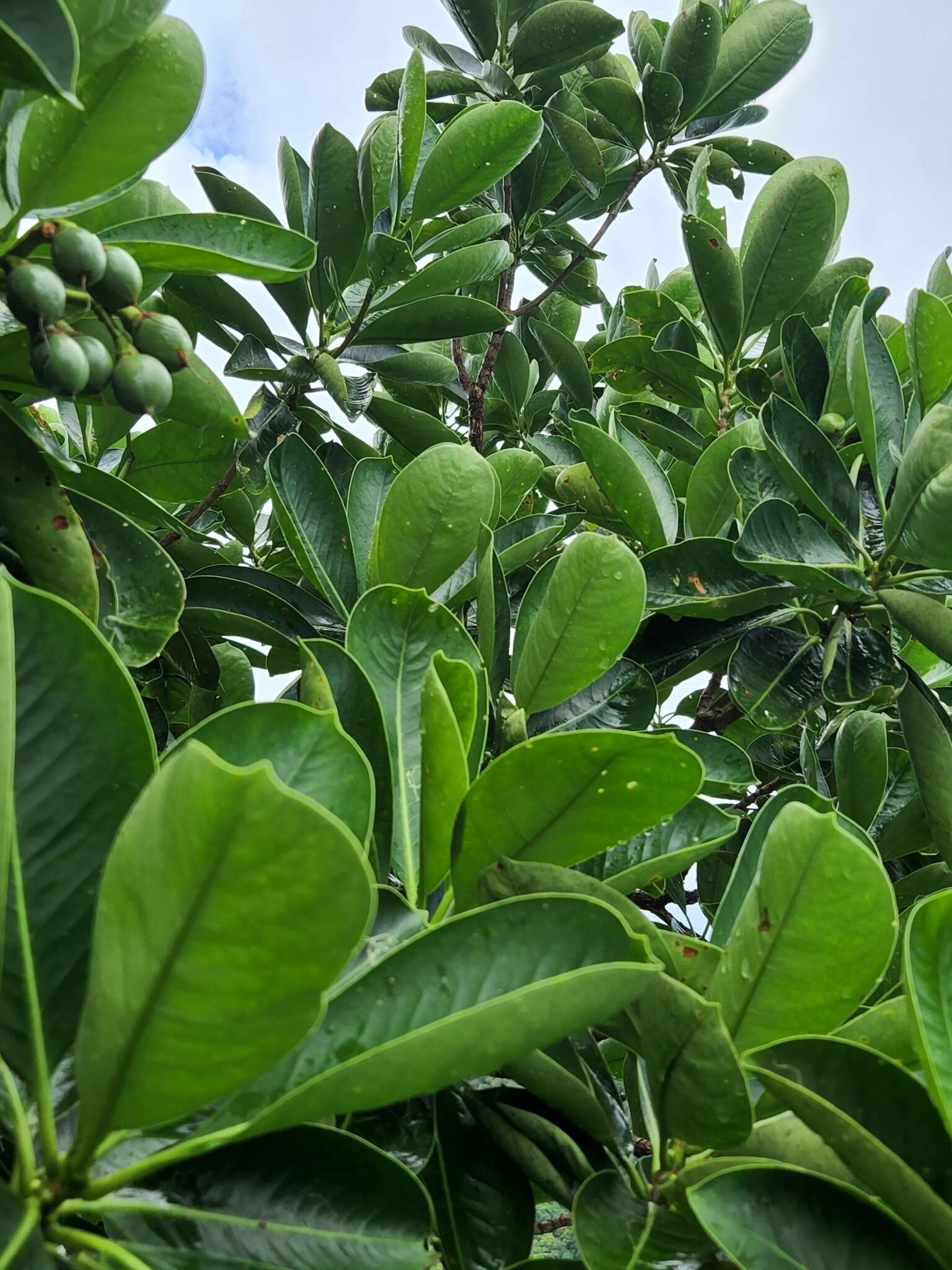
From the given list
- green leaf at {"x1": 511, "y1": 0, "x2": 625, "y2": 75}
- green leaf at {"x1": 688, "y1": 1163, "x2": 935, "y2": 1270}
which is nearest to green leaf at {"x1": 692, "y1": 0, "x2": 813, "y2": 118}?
green leaf at {"x1": 511, "y1": 0, "x2": 625, "y2": 75}

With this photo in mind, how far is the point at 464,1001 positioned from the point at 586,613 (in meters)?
0.45

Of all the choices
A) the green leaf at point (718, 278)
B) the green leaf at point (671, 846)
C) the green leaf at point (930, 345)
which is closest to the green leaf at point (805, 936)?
the green leaf at point (671, 846)

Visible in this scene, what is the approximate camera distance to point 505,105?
1378 millimetres

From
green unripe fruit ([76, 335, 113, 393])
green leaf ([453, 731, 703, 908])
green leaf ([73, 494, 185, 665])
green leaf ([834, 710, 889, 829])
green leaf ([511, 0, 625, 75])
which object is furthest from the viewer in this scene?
green leaf ([511, 0, 625, 75])

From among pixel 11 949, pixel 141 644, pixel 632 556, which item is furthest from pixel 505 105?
pixel 11 949

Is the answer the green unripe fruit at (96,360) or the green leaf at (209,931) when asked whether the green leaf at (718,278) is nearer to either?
the green unripe fruit at (96,360)

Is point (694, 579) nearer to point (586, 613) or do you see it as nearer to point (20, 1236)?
point (586, 613)

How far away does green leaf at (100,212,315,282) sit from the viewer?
2.68 ft

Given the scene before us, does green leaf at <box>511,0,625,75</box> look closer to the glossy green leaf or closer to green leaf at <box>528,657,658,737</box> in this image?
the glossy green leaf

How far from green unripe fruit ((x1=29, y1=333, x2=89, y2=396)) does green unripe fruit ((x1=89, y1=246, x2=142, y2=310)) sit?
0.05 metres

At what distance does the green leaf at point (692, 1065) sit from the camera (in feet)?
1.91

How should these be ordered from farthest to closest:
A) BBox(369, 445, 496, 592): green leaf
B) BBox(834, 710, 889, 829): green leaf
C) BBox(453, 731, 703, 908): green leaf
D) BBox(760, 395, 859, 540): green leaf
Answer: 1. BBox(834, 710, 889, 829): green leaf
2. BBox(760, 395, 859, 540): green leaf
3. BBox(369, 445, 496, 592): green leaf
4. BBox(453, 731, 703, 908): green leaf

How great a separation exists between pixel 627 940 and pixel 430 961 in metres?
0.10

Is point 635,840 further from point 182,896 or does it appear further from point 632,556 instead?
point 182,896
